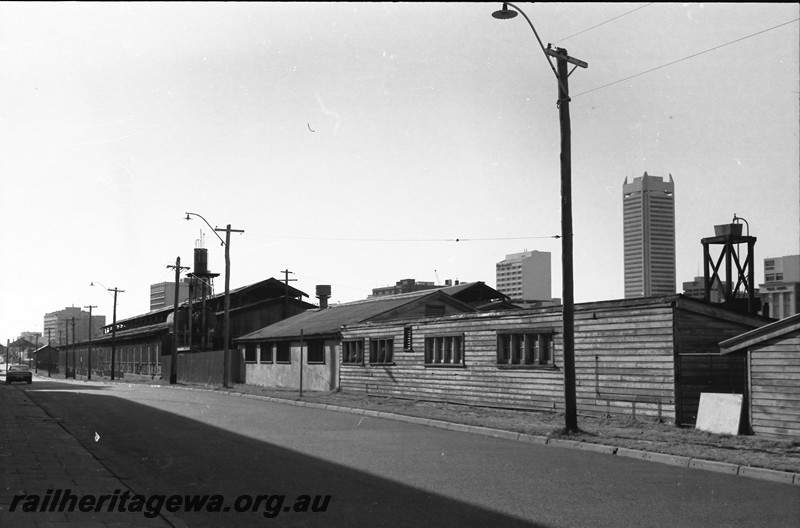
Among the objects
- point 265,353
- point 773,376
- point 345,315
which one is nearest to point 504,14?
point 773,376

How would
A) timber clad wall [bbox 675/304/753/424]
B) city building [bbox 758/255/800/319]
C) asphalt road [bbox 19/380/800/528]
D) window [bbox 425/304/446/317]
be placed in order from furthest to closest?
city building [bbox 758/255/800/319], window [bbox 425/304/446/317], timber clad wall [bbox 675/304/753/424], asphalt road [bbox 19/380/800/528]

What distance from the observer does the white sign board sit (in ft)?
57.2

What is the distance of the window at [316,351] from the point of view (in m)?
39.9

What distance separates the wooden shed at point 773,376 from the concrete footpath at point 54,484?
1283 centimetres

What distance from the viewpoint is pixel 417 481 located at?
11.2m

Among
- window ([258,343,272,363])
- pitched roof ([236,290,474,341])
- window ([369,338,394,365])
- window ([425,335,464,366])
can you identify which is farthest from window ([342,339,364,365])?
window ([258,343,272,363])

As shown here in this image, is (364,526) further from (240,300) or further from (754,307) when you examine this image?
(240,300)

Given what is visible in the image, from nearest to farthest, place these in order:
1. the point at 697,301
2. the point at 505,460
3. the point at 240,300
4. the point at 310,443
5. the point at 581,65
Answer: the point at 505,460
the point at 310,443
the point at 581,65
the point at 697,301
the point at 240,300

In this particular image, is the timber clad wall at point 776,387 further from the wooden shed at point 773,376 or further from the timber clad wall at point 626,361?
the timber clad wall at point 626,361

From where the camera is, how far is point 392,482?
11117mm

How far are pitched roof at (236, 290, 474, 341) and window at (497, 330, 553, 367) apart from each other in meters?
10.7

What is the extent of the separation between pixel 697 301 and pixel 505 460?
8494 mm

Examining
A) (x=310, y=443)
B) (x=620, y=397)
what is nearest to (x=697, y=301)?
(x=620, y=397)
